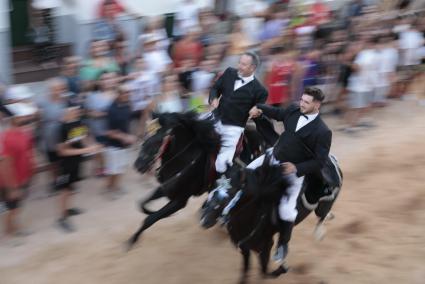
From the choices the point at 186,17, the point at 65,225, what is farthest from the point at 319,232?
the point at 186,17

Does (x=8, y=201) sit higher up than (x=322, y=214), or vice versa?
(x=8, y=201)

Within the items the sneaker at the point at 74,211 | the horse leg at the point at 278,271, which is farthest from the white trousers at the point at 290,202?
the sneaker at the point at 74,211

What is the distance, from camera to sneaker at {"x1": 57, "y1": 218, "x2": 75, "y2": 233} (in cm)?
794

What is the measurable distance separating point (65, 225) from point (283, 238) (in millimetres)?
2982

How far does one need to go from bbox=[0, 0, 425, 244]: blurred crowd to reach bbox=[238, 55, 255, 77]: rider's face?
0.71 meters

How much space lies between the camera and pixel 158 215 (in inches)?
277

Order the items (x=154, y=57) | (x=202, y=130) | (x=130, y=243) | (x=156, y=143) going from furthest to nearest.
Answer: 1. (x=154, y=57)
2. (x=130, y=243)
3. (x=202, y=130)
4. (x=156, y=143)

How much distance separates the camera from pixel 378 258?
7445mm

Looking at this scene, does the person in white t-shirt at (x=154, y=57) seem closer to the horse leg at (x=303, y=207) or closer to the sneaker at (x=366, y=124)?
the sneaker at (x=366, y=124)

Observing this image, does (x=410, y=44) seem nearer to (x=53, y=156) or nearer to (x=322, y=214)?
(x=322, y=214)

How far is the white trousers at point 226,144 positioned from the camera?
23.2 ft

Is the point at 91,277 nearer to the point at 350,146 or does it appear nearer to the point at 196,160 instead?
the point at 196,160

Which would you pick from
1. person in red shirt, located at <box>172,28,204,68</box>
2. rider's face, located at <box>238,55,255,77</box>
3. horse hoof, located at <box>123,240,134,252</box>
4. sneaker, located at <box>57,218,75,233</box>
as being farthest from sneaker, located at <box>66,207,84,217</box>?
person in red shirt, located at <box>172,28,204,68</box>

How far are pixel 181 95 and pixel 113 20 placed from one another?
228cm
